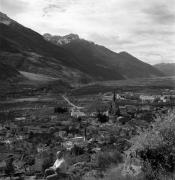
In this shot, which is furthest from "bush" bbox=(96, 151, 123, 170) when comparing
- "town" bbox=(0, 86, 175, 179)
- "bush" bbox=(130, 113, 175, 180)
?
"bush" bbox=(130, 113, 175, 180)

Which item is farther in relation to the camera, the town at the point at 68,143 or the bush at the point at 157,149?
the town at the point at 68,143

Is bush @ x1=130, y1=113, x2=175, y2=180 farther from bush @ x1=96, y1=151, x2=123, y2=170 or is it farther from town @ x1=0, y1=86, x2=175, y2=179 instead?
bush @ x1=96, y1=151, x2=123, y2=170

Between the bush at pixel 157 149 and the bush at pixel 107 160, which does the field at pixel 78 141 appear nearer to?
the bush at pixel 107 160

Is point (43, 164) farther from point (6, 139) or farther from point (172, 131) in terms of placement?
point (6, 139)

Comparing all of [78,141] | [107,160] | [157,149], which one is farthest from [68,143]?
[157,149]

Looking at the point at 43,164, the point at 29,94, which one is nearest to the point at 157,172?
the point at 43,164

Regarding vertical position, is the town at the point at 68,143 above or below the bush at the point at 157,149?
below

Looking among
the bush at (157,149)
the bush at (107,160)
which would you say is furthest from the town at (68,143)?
the bush at (157,149)

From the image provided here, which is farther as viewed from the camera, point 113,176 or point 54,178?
point 54,178

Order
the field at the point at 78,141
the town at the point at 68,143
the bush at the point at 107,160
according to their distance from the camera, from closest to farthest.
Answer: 1. the bush at the point at 107,160
2. the field at the point at 78,141
3. the town at the point at 68,143

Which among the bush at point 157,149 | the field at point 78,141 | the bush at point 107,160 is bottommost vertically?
the field at point 78,141

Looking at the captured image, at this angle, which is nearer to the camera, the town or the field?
the field
